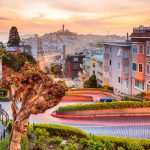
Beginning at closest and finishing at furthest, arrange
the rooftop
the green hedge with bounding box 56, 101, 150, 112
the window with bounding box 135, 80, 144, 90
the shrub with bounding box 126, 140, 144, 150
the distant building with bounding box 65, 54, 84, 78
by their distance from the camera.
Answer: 1. the shrub with bounding box 126, 140, 144, 150
2. the green hedge with bounding box 56, 101, 150, 112
3. the rooftop
4. the window with bounding box 135, 80, 144, 90
5. the distant building with bounding box 65, 54, 84, 78

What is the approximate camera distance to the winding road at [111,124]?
2702cm

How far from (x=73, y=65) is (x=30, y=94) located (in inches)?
4326

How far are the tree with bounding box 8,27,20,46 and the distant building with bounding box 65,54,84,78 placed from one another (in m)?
20.0

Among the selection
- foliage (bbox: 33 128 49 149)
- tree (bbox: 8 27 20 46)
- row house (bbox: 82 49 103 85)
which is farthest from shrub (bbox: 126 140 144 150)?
tree (bbox: 8 27 20 46)

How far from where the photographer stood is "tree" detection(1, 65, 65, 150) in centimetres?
1195

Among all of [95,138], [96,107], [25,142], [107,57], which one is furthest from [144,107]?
[107,57]

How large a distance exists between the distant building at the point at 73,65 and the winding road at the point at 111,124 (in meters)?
84.7

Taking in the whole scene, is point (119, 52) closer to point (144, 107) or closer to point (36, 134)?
point (144, 107)

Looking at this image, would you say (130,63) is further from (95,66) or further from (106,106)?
(95,66)

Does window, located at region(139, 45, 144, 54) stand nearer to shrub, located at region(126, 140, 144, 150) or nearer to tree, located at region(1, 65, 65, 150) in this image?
shrub, located at region(126, 140, 144, 150)

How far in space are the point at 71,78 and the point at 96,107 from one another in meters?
89.2

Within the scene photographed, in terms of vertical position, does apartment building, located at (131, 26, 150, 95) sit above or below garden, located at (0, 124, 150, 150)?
above

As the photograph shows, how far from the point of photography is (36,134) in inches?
702

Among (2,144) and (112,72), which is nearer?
(2,144)
